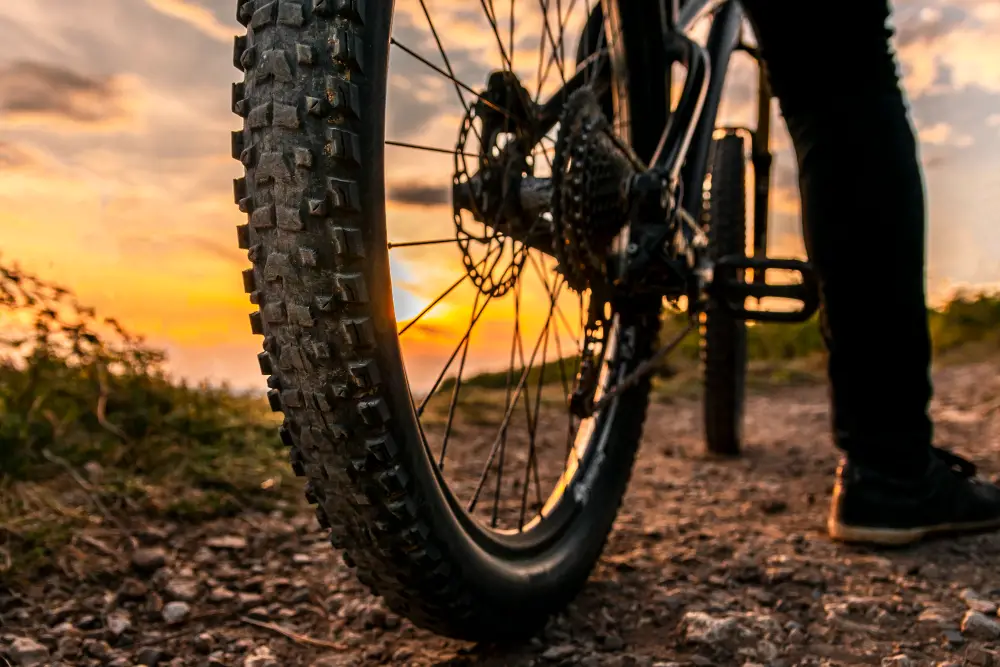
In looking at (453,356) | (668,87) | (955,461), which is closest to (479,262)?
(453,356)

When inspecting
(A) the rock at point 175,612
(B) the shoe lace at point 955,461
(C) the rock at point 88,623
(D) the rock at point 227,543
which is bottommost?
(C) the rock at point 88,623

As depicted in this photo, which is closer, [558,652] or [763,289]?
[558,652]

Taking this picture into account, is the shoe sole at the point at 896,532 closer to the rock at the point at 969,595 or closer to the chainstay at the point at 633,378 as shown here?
the rock at the point at 969,595

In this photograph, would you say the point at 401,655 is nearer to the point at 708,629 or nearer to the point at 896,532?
the point at 708,629

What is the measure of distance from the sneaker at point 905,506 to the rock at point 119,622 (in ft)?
4.45

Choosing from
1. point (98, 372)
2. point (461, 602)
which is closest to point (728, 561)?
point (461, 602)

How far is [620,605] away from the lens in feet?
4.49

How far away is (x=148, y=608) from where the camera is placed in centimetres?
136

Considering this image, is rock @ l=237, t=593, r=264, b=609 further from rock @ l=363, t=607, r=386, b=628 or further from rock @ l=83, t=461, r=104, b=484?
rock @ l=83, t=461, r=104, b=484

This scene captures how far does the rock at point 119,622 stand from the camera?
50.2 inches

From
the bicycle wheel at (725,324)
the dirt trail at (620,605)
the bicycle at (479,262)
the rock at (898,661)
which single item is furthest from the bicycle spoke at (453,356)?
the bicycle wheel at (725,324)

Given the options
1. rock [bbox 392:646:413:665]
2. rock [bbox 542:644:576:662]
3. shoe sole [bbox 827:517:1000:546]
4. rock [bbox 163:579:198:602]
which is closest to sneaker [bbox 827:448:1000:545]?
shoe sole [bbox 827:517:1000:546]

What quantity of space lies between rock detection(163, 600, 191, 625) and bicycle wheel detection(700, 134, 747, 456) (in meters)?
1.59

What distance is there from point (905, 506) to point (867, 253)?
1.72 feet
